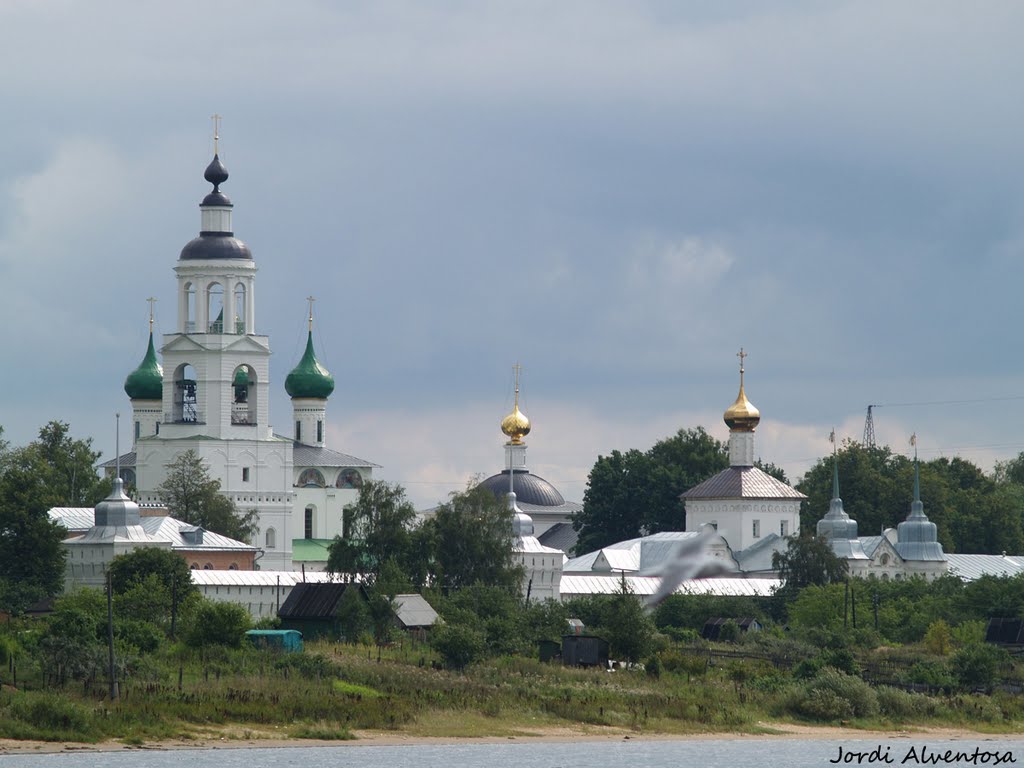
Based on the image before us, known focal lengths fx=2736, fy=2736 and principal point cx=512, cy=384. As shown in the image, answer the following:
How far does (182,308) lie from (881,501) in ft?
88.8

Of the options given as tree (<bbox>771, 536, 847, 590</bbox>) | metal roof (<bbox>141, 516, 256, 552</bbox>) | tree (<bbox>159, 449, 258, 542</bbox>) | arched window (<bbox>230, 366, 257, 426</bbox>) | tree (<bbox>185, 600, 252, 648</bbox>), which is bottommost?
tree (<bbox>185, 600, 252, 648</bbox>)

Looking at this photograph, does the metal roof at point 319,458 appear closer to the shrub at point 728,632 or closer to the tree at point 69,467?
the tree at point 69,467

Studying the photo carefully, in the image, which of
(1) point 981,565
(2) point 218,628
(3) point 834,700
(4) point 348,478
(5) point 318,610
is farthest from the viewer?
(4) point 348,478

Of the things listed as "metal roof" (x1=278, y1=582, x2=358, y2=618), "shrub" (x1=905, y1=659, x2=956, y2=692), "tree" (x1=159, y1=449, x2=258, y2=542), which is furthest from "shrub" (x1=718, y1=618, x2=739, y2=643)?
"tree" (x1=159, y1=449, x2=258, y2=542)

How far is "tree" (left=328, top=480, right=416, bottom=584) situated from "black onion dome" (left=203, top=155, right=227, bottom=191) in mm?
23751

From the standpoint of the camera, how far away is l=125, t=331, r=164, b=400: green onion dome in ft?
335

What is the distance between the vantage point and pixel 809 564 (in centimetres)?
8481

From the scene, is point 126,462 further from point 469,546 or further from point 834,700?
point 834,700

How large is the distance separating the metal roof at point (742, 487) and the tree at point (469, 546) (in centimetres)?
2174

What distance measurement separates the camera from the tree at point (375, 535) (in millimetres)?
72062

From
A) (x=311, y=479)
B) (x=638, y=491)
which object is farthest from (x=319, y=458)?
(x=638, y=491)

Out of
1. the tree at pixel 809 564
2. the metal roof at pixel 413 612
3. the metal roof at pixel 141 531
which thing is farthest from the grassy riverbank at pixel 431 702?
the tree at pixel 809 564

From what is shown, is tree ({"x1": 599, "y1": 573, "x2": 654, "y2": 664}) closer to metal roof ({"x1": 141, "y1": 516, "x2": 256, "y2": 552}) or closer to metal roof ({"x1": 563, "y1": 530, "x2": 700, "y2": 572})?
metal roof ({"x1": 141, "y1": 516, "x2": 256, "y2": 552})

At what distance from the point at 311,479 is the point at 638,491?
12235 mm
